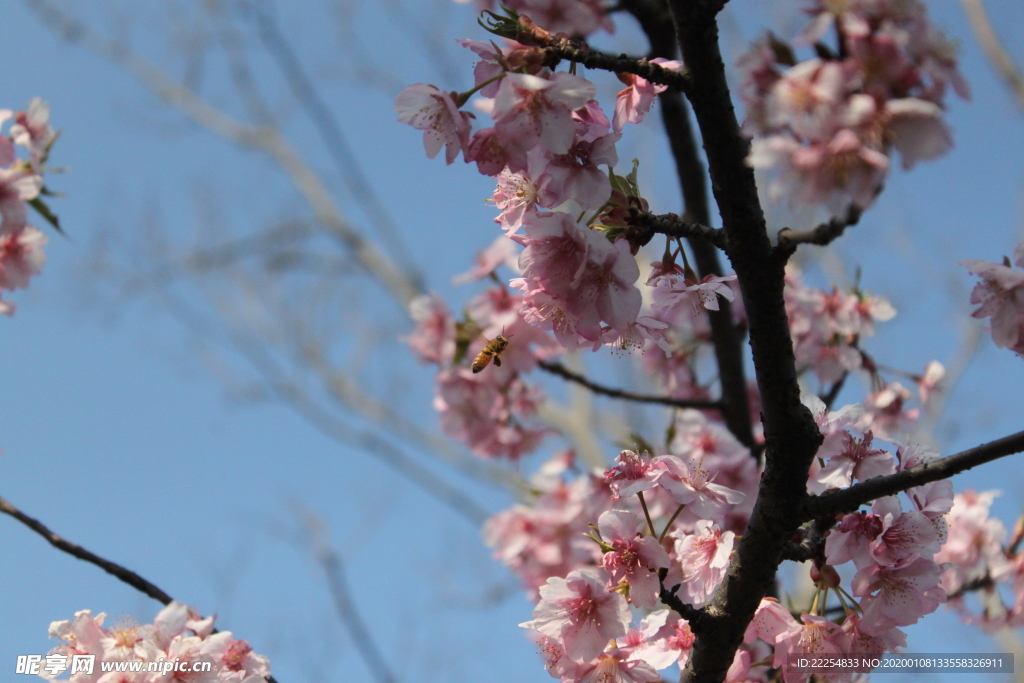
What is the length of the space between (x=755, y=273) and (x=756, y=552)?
0.50 metres

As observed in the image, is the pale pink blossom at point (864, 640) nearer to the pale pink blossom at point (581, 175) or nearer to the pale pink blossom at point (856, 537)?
the pale pink blossom at point (856, 537)

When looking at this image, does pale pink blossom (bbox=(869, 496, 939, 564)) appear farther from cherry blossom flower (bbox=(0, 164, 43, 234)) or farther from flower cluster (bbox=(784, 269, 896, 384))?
cherry blossom flower (bbox=(0, 164, 43, 234))

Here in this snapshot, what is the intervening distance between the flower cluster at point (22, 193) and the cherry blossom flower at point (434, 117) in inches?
54.5

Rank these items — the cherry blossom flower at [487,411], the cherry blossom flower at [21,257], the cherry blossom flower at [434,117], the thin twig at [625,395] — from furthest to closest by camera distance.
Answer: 1. the cherry blossom flower at [487,411]
2. the thin twig at [625,395]
3. the cherry blossom flower at [21,257]
4. the cherry blossom flower at [434,117]

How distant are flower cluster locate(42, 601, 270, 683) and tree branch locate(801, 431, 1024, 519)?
115 centimetres

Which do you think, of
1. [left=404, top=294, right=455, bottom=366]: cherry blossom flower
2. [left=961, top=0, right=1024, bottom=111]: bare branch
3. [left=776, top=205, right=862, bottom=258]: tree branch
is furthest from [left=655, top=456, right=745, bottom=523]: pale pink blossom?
[left=961, top=0, right=1024, bottom=111]: bare branch

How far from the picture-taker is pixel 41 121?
2068mm

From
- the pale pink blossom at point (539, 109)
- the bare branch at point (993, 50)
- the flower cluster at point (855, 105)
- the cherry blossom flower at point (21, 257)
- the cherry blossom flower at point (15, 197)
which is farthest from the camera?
the bare branch at point (993, 50)

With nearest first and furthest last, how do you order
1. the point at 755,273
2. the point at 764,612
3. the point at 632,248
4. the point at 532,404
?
the point at 755,273, the point at 632,248, the point at 764,612, the point at 532,404

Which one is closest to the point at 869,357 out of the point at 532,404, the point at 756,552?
the point at 532,404

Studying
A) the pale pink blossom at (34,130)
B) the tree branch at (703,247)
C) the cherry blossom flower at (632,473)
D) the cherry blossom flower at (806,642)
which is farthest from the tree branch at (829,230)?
the pale pink blossom at (34,130)

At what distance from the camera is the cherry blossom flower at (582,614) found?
1.32 meters

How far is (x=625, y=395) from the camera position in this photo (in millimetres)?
2377

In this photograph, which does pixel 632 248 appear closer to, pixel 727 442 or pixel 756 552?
pixel 756 552
